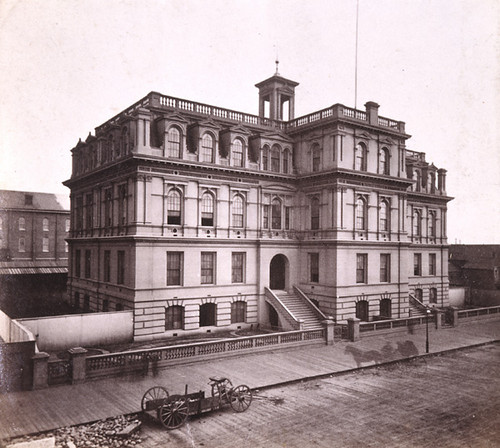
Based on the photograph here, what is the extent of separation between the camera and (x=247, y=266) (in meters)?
33.4

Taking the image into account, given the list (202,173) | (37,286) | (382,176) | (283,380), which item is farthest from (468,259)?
(37,286)

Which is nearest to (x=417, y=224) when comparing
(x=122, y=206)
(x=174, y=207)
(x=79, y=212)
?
(x=174, y=207)

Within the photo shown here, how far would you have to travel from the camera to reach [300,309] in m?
32.8

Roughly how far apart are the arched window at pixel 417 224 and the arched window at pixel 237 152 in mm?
21048

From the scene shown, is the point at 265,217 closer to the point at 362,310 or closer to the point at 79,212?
the point at 362,310

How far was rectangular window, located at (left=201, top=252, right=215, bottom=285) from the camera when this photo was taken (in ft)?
103

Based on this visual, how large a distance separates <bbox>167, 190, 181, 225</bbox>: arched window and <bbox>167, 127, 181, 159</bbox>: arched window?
8.12 feet

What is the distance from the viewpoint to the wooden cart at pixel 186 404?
14922 millimetres

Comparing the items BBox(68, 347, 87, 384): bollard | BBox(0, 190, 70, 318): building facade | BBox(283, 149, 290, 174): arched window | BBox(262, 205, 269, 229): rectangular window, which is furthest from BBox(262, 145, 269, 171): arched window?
BBox(0, 190, 70, 318): building facade

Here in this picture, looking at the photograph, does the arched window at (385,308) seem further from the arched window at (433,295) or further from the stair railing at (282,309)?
the arched window at (433,295)

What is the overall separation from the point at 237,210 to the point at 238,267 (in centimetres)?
421

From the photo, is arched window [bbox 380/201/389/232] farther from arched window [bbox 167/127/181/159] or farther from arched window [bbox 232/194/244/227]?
arched window [bbox 167/127/181/159]

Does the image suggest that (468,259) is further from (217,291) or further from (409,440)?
(409,440)

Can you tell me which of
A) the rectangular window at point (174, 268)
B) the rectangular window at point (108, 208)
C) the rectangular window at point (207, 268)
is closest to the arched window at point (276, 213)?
the rectangular window at point (207, 268)
